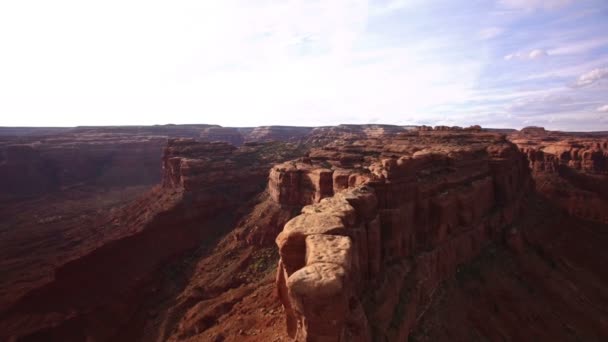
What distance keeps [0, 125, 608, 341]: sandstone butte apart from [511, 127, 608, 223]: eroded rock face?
1.62ft

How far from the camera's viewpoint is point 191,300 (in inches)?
1193

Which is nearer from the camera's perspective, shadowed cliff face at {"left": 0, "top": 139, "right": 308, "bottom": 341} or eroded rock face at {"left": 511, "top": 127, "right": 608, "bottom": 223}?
shadowed cliff face at {"left": 0, "top": 139, "right": 308, "bottom": 341}

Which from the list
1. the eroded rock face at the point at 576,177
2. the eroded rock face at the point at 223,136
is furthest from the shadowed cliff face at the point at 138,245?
the eroded rock face at the point at 223,136

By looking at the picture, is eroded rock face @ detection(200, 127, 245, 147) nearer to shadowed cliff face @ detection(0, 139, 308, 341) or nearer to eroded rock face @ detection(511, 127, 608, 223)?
shadowed cliff face @ detection(0, 139, 308, 341)

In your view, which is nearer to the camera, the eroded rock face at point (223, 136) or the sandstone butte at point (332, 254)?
the sandstone butte at point (332, 254)

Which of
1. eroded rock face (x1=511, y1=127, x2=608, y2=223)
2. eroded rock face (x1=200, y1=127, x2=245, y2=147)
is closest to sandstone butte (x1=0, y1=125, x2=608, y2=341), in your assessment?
eroded rock face (x1=511, y1=127, x2=608, y2=223)

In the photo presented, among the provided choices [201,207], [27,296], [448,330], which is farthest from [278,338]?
[201,207]

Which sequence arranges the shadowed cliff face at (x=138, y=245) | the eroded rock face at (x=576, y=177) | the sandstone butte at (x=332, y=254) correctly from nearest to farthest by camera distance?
the sandstone butte at (x=332, y=254) → the shadowed cliff face at (x=138, y=245) → the eroded rock face at (x=576, y=177)

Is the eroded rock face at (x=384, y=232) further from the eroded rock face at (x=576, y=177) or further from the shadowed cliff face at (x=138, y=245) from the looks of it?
the eroded rock face at (x=576, y=177)

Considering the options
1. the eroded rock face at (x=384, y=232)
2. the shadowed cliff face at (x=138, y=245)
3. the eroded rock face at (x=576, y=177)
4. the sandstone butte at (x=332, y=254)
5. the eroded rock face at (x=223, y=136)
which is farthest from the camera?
the eroded rock face at (x=223, y=136)

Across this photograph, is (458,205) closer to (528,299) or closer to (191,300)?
(528,299)

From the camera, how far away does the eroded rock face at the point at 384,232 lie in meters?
9.76

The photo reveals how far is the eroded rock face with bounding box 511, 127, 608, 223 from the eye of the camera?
4722 centimetres

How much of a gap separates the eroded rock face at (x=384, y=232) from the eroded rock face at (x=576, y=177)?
12.2 metres
